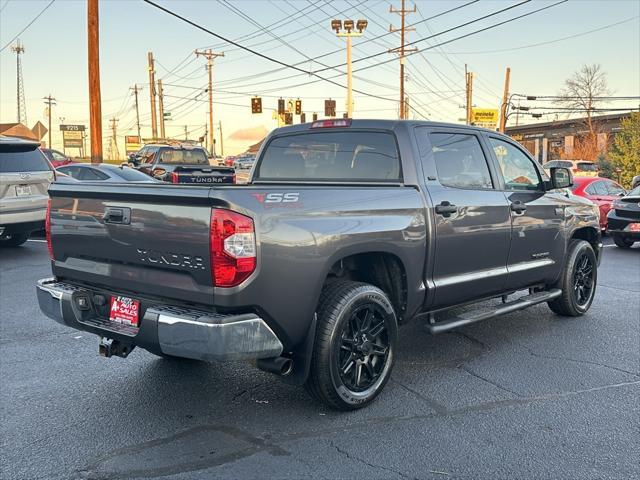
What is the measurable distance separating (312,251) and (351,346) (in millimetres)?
769

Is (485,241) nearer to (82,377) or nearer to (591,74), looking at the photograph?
(82,377)

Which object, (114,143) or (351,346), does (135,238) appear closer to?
(351,346)

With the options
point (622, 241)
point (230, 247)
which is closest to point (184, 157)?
point (622, 241)

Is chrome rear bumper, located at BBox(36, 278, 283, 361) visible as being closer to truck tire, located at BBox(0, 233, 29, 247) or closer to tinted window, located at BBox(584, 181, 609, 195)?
truck tire, located at BBox(0, 233, 29, 247)

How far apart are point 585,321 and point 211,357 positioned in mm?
4611

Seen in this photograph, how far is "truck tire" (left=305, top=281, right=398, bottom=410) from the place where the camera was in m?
3.73

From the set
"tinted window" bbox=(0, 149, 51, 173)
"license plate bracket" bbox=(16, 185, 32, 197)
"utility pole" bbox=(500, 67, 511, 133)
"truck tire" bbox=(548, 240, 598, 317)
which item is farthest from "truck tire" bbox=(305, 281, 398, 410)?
"utility pole" bbox=(500, 67, 511, 133)

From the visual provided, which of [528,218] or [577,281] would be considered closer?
[528,218]

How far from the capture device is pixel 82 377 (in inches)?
179

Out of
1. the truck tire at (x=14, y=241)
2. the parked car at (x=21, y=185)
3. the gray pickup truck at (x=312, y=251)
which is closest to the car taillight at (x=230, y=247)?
the gray pickup truck at (x=312, y=251)

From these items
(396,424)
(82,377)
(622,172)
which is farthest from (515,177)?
(622,172)

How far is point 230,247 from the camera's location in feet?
10.7

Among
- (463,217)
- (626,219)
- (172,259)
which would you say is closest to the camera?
(172,259)

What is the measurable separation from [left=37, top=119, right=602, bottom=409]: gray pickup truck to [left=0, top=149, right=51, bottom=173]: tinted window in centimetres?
627
